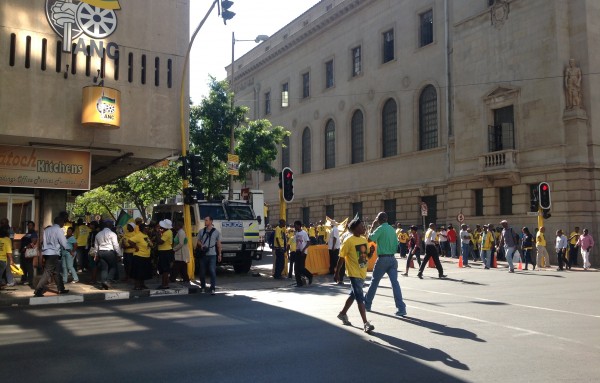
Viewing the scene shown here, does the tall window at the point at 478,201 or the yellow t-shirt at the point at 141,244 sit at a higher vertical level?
the tall window at the point at 478,201

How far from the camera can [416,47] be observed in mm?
34719

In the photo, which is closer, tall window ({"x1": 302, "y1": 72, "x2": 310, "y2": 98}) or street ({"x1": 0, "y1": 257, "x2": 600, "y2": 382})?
street ({"x1": 0, "y1": 257, "x2": 600, "y2": 382})

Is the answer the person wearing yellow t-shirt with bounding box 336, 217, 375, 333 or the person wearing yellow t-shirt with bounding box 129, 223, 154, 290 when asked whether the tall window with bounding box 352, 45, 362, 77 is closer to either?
the person wearing yellow t-shirt with bounding box 129, 223, 154, 290

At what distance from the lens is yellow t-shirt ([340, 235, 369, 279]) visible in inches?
345

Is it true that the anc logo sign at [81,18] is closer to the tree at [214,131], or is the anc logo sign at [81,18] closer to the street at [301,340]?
the street at [301,340]

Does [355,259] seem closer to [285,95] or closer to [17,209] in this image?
[17,209]

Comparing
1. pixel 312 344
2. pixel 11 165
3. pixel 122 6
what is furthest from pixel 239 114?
pixel 312 344

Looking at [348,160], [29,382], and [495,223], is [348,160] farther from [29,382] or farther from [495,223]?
[29,382]

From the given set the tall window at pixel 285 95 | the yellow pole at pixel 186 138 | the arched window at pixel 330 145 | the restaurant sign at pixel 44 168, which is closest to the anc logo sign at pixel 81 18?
the yellow pole at pixel 186 138

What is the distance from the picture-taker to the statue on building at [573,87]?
25719 mm

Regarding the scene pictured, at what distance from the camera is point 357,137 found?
40688 mm

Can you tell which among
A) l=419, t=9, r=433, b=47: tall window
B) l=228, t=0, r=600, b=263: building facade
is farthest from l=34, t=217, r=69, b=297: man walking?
l=419, t=9, r=433, b=47: tall window

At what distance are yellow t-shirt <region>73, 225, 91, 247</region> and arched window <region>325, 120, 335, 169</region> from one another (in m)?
27.9

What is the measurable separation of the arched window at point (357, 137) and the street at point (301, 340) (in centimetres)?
2792
